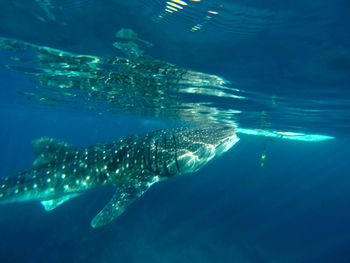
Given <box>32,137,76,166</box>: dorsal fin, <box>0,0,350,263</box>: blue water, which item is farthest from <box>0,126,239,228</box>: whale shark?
<box>0,0,350,263</box>: blue water

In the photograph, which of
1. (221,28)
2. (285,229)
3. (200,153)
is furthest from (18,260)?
(285,229)

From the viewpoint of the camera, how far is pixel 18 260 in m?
11.1

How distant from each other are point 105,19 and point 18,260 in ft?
42.8

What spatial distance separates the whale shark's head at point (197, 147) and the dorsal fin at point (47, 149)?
380cm

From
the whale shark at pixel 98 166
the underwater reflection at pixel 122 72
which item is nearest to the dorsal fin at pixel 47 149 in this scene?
the whale shark at pixel 98 166

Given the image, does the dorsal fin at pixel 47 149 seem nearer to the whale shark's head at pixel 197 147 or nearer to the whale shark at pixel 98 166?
the whale shark at pixel 98 166

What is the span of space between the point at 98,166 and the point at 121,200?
1.60 metres

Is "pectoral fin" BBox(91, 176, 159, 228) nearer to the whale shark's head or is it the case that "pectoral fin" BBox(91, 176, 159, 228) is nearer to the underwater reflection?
the whale shark's head

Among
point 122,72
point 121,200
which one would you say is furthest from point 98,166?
point 122,72

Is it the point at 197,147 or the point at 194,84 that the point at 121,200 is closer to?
the point at 197,147

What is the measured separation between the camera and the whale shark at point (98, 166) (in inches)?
256

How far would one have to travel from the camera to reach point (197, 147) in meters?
7.17

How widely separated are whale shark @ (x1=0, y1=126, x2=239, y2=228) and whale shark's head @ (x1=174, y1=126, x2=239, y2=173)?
0.03 meters

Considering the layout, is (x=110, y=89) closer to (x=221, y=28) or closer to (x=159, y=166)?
(x=159, y=166)
